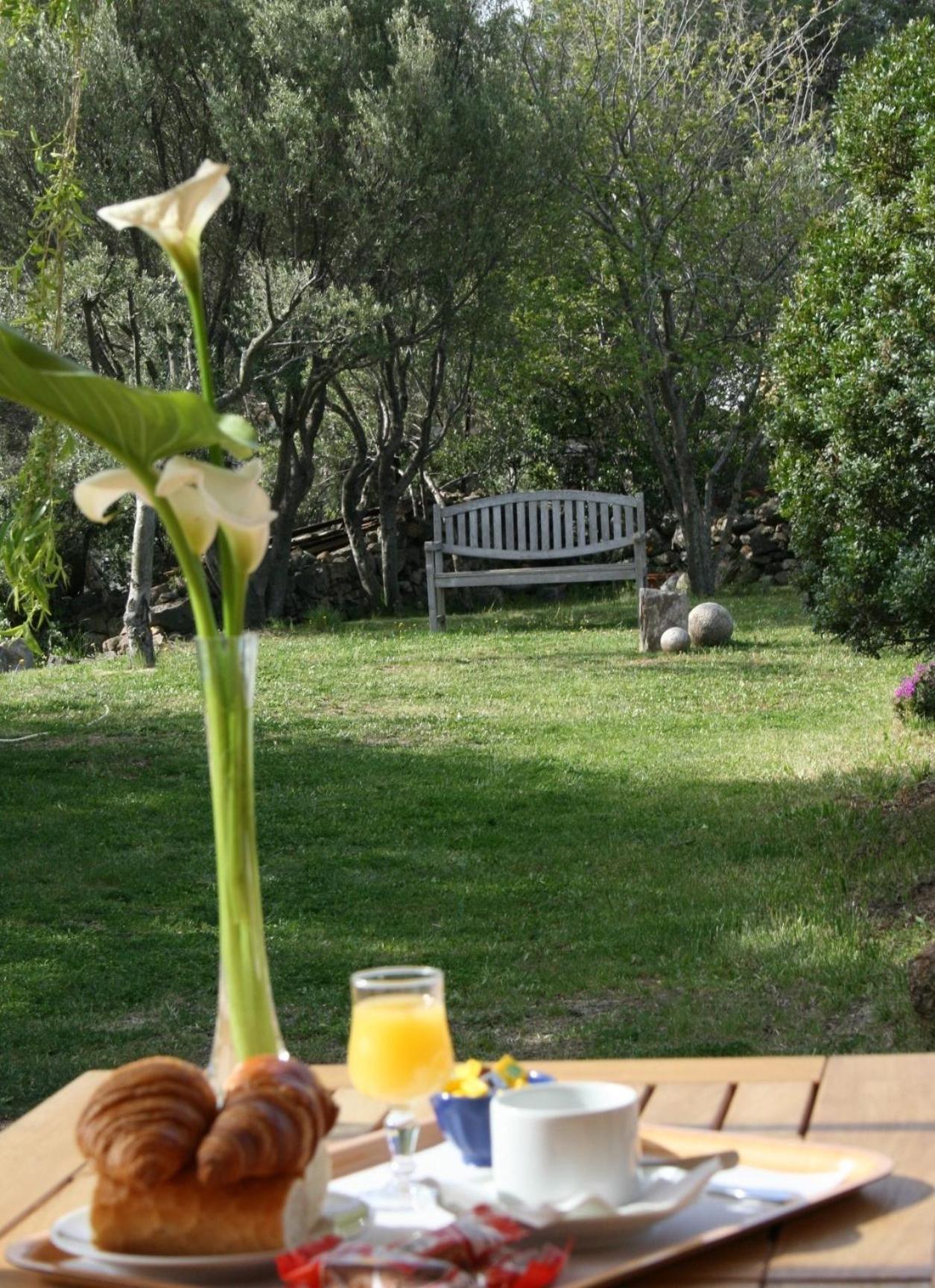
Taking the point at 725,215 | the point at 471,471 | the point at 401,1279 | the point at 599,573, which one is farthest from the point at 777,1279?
the point at 471,471

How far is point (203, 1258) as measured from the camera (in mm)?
1157

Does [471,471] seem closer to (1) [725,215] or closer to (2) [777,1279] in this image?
(1) [725,215]

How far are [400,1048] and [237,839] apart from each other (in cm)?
22

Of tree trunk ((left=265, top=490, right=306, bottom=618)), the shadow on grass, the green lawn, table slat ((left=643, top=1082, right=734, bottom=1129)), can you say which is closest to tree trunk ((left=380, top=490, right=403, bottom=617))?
tree trunk ((left=265, top=490, right=306, bottom=618))

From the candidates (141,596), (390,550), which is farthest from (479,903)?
(390,550)

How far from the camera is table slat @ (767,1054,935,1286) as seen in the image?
1171 millimetres

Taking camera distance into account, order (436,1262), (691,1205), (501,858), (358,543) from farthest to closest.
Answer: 1. (358,543)
2. (501,858)
3. (691,1205)
4. (436,1262)

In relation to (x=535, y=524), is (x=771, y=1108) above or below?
below

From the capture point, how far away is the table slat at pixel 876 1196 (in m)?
1.17

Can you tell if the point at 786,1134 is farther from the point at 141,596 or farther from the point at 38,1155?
the point at 141,596

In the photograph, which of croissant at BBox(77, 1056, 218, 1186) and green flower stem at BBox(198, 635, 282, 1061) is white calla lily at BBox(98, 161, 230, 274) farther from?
croissant at BBox(77, 1056, 218, 1186)

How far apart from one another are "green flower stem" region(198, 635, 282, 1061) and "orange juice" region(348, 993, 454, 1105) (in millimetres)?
77

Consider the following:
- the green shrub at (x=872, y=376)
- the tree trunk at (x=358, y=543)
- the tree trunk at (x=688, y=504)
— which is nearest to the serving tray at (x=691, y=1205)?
the green shrub at (x=872, y=376)

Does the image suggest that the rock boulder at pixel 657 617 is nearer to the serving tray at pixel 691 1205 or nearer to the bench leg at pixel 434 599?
the bench leg at pixel 434 599
